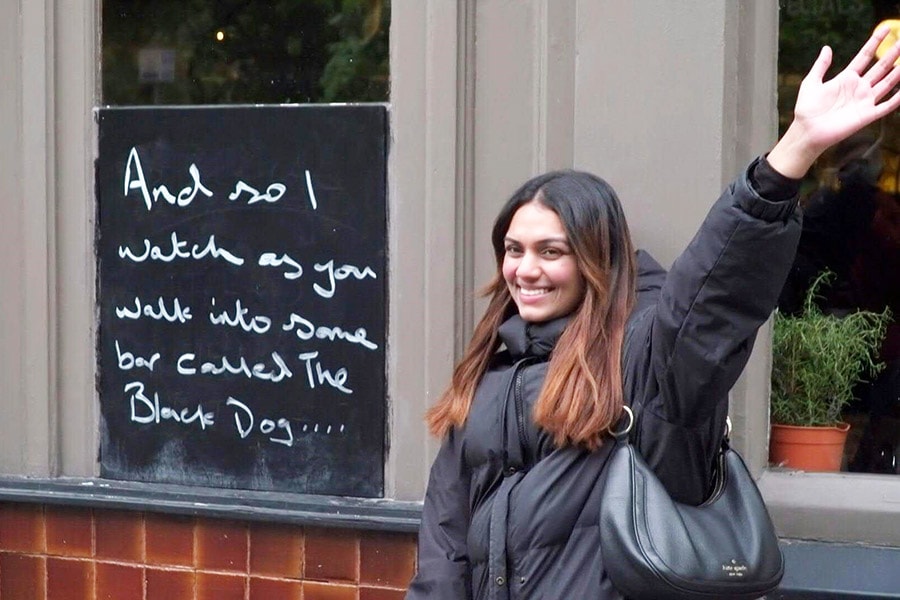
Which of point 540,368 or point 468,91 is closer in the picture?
point 540,368

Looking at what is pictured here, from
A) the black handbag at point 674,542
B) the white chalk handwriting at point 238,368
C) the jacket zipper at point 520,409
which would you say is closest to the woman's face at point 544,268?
the jacket zipper at point 520,409

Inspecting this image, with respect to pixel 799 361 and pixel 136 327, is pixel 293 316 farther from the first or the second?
pixel 799 361

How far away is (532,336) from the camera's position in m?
3.11

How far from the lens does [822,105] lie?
2533 millimetres

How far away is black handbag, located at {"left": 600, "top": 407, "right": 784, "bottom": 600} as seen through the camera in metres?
2.71

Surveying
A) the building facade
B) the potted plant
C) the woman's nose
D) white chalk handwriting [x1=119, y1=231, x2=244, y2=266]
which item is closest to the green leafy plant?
the potted plant

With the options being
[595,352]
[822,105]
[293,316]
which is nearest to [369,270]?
[293,316]

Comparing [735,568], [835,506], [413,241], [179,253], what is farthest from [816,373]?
[179,253]

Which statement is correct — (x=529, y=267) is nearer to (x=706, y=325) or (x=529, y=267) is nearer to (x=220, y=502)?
(x=706, y=325)

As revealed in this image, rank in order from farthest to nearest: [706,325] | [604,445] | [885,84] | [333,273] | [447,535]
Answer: [333,273] < [447,535] < [604,445] < [706,325] < [885,84]

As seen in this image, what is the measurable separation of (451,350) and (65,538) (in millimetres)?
1581

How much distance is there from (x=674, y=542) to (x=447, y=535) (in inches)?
26.6

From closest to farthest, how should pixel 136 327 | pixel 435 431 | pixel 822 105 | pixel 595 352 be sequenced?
pixel 822 105 → pixel 595 352 → pixel 435 431 → pixel 136 327

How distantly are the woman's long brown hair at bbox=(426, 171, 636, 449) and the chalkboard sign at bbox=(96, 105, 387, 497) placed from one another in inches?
50.8
